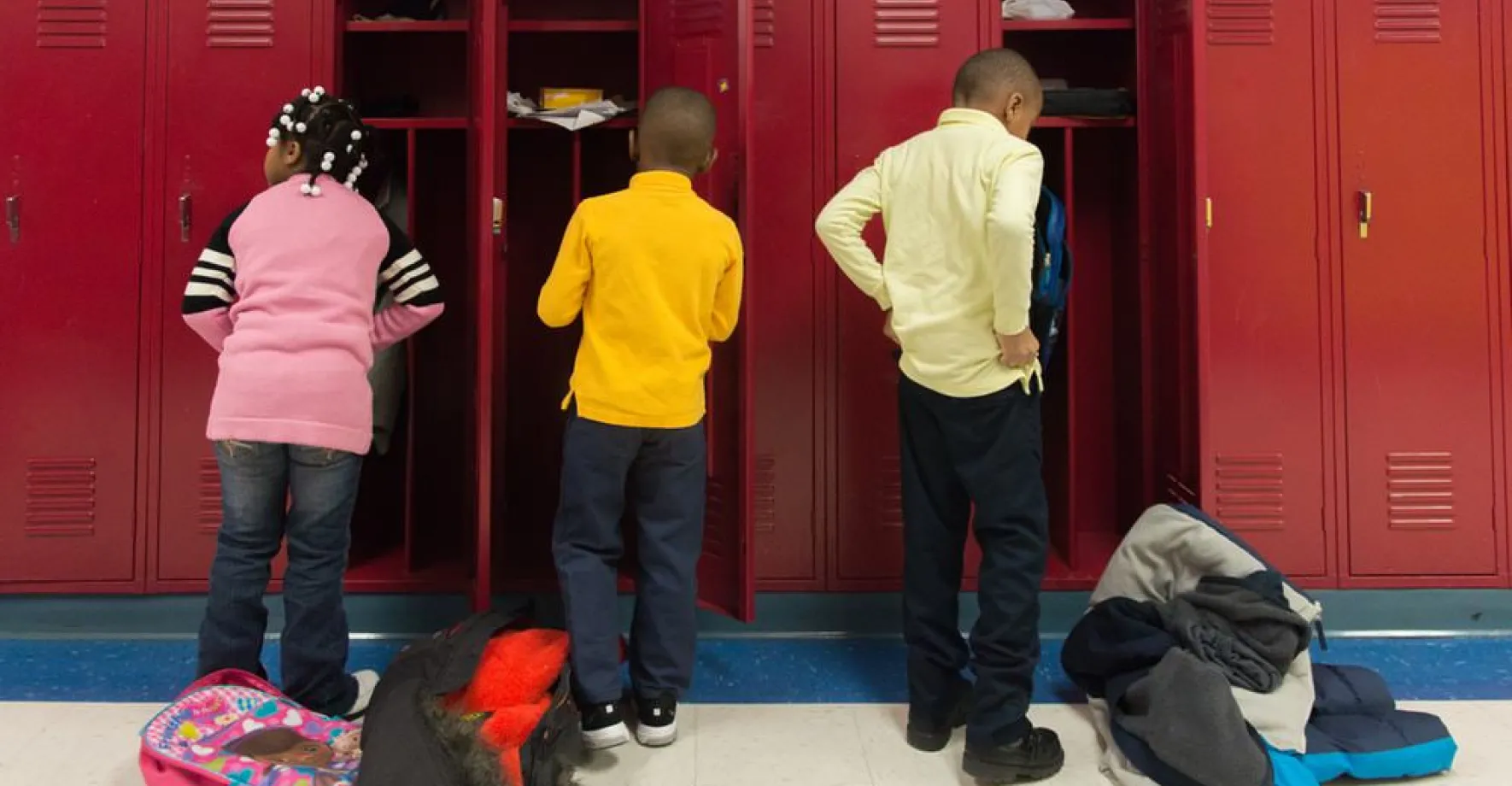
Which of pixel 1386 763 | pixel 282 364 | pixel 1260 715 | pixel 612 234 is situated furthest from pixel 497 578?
pixel 1386 763

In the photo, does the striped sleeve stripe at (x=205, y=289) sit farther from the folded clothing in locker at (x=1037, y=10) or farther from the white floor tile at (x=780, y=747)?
the folded clothing in locker at (x=1037, y=10)

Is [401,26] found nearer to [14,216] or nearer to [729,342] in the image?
[14,216]

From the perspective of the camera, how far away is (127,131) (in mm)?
2498

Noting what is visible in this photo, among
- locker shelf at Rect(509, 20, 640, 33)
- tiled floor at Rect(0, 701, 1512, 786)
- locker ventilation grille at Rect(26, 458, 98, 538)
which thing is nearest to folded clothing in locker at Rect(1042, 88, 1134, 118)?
locker shelf at Rect(509, 20, 640, 33)

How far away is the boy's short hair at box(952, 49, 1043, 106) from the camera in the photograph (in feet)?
6.22

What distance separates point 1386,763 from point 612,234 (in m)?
1.83

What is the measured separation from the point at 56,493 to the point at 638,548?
5.54 feet

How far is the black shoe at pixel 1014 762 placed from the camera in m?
1.78

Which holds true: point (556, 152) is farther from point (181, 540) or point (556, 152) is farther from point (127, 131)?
point (181, 540)

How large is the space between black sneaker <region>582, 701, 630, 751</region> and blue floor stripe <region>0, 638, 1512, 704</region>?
318 millimetres

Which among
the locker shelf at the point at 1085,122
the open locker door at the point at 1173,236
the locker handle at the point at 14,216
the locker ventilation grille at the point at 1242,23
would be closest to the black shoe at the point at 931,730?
the open locker door at the point at 1173,236

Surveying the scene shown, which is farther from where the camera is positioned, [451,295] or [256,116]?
[451,295]

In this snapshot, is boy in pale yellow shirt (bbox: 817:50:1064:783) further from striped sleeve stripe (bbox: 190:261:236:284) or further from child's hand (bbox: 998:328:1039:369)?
striped sleeve stripe (bbox: 190:261:236:284)

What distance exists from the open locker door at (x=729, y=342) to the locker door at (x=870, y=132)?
413 millimetres
